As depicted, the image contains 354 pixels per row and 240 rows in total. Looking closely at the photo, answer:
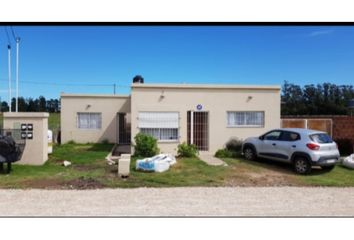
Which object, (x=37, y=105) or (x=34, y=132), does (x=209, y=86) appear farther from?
(x=37, y=105)

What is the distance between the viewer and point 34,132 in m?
10.8

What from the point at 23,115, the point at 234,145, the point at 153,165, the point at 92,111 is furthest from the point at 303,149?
the point at 92,111

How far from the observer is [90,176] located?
28.7ft

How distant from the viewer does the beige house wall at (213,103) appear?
1319cm

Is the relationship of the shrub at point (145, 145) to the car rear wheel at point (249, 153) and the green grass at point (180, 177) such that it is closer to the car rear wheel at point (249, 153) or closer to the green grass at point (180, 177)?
the green grass at point (180, 177)

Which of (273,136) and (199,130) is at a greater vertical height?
(199,130)

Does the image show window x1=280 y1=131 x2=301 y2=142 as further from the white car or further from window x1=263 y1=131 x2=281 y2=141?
window x1=263 y1=131 x2=281 y2=141

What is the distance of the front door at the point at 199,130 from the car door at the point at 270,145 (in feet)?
9.80

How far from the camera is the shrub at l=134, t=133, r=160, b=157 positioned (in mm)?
12234

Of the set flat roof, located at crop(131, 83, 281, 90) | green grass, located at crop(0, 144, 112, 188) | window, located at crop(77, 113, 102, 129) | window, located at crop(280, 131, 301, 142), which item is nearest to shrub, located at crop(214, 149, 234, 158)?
window, located at crop(280, 131, 301, 142)

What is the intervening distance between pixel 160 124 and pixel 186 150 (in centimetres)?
168

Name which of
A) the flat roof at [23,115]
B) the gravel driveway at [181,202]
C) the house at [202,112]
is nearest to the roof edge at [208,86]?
the house at [202,112]
